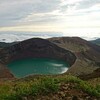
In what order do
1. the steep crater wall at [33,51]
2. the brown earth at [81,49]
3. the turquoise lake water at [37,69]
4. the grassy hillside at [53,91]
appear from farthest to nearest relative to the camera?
the steep crater wall at [33,51] < the brown earth at [81,49] < the turquoise lake water at [37,69] < the grassy hillside at [53,91]

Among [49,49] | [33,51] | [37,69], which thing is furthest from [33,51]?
[37,69]

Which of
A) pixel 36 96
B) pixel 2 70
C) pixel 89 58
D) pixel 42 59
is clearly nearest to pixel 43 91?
pixel 36 96

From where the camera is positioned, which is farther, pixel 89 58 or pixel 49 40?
pixel 49 40

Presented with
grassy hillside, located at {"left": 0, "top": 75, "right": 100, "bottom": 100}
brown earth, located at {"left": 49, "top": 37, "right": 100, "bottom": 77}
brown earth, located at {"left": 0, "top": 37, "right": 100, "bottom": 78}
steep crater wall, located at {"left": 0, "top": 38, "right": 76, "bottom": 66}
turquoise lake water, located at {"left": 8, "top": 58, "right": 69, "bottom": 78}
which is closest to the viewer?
grassy hillside, located at {"left": 0, "top": 75, "right": 100, "bottom": 100}

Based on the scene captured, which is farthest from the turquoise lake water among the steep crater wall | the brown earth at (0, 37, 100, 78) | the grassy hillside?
the grassy hillside

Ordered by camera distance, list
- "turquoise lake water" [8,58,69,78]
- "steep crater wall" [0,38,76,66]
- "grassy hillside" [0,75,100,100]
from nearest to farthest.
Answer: "grassy hillside" [0,75,100,100] → "turquoise lake water" [8,58,69,78] → "steep crater wall" [0,38,76,66]

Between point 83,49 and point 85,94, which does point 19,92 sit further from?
point 83,49

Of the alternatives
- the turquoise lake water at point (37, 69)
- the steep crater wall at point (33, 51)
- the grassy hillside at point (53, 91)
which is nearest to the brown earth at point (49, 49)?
the steep crater wall at point (33, 51)

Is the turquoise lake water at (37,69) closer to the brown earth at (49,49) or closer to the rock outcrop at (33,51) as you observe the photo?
the rock outcrop at (33,51)

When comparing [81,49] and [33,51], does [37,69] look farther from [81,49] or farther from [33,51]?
[33,51]

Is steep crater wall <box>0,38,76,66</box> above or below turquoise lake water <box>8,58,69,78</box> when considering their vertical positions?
above

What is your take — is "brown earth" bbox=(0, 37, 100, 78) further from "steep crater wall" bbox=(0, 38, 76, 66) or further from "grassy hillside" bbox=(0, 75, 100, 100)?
"grassy hillside" bbox=(0, 75, 100, 100)
